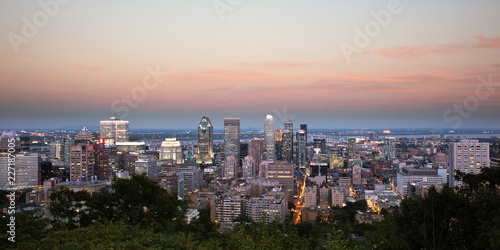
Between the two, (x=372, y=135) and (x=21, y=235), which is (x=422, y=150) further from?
(x=21, y=235)

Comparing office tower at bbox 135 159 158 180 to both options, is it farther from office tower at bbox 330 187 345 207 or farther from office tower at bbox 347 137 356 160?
office tower at bbox 347 137 356 160

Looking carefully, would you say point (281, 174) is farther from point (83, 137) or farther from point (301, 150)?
point (83, 137)

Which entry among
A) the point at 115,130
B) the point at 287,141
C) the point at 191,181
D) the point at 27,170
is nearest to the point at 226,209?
the point at 191,181

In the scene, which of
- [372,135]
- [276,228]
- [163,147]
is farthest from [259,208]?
[372,135]

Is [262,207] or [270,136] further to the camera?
[270,136]

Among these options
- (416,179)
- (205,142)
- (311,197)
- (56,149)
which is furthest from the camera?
(205,142)

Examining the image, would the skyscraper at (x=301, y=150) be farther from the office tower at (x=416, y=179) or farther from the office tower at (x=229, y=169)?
the office tower at (x=416, y=179)

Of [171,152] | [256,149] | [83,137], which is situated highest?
[83,137]
